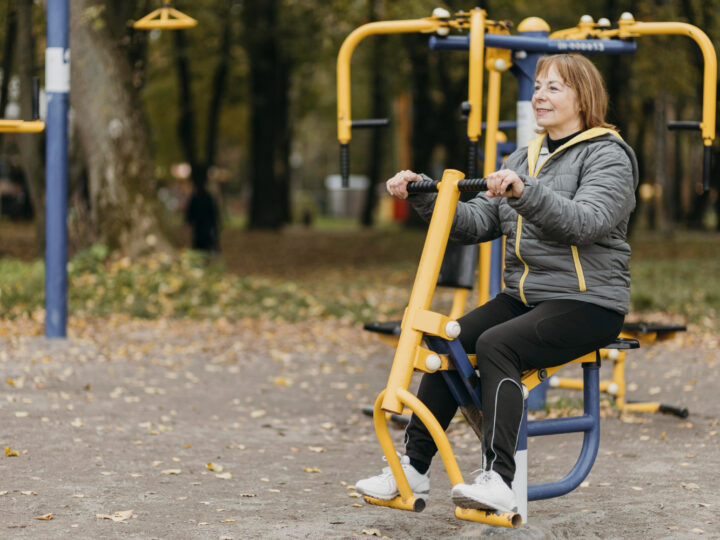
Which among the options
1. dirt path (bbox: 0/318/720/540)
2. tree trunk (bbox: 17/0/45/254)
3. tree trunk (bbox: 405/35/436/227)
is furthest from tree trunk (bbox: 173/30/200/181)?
dirt path (bbox: 0/318/720/540)

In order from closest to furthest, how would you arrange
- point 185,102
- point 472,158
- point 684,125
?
1. point 684,125
2. point 472,158
3. point 185,102

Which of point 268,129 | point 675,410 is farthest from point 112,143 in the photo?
point 268,129

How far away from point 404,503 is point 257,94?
24767 millimetres

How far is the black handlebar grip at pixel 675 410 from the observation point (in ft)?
21.8

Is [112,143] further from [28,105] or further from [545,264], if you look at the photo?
[545,264]

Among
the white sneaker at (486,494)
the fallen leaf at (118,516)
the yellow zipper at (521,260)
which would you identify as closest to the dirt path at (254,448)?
the fallen leaf at (118,516)

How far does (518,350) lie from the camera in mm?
3828

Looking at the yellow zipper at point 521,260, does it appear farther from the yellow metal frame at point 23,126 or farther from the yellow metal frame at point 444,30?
the yellow metal frame at point 23,126

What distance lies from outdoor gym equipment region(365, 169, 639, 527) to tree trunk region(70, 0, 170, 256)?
9045 mm

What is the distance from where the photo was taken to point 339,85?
6.45 meters

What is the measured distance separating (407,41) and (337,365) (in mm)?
15336

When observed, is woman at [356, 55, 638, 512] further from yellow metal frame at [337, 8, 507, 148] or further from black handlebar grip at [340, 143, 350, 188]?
black handlebar grip at [340, 143, 350, 188]

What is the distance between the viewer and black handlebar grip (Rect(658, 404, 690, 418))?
6656mm

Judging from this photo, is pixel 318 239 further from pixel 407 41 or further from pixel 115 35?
pixel 115 35
